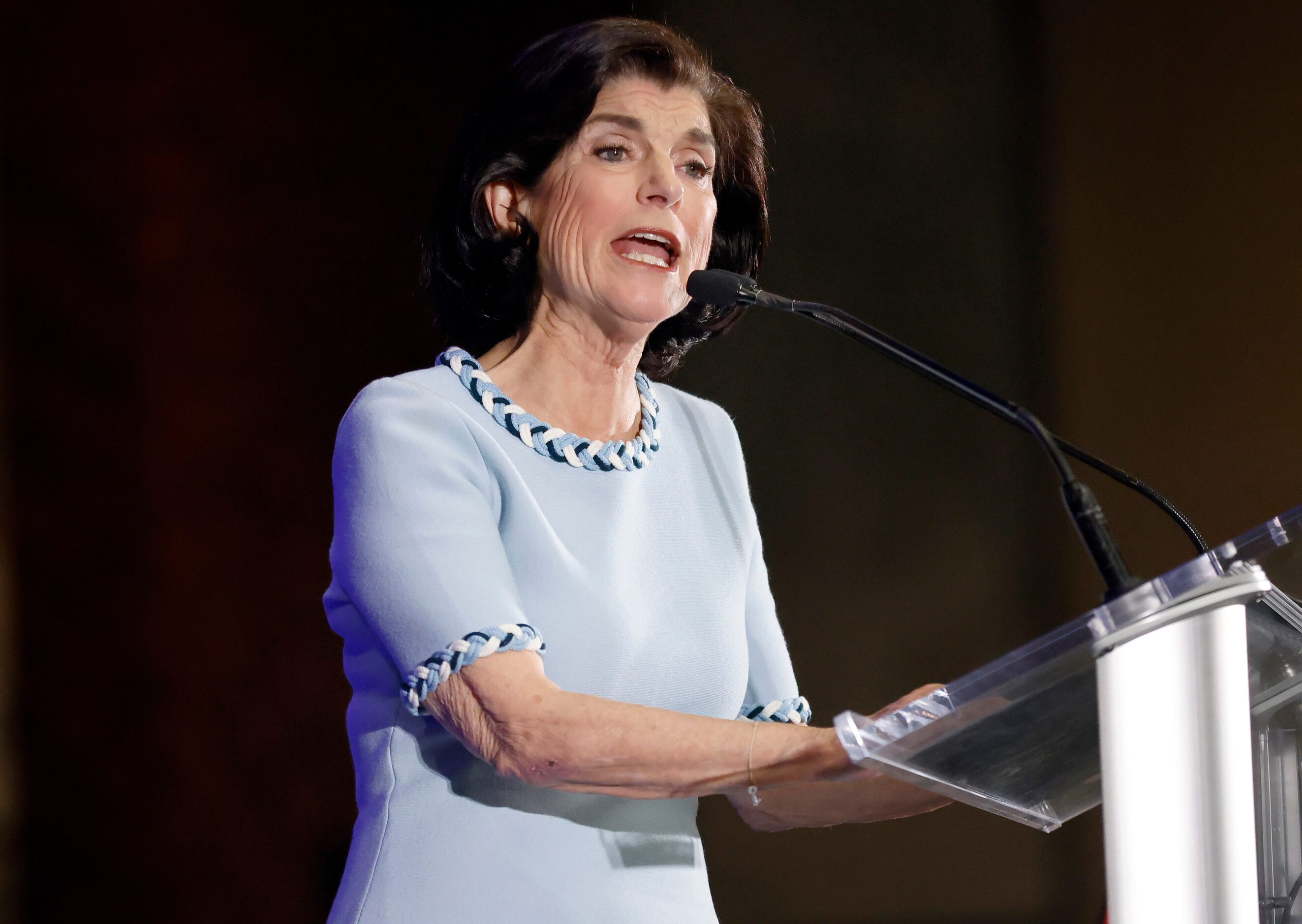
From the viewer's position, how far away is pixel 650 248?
1224mm

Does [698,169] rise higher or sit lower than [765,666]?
higher

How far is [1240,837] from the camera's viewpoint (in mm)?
729

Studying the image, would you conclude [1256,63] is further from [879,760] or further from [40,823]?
[40,823]

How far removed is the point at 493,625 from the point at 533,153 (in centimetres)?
53

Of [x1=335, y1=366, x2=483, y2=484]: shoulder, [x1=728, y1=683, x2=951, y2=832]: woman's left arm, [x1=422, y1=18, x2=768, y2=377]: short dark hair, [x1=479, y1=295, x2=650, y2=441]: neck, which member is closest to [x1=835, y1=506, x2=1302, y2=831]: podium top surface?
[x1=728, y1=683, x2=951, y2=832]: woman's left arm

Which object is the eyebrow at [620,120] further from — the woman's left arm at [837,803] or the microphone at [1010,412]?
the woman's left arm at [837,803]

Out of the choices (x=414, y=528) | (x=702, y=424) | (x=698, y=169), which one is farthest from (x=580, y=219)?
(x=414, y=528)

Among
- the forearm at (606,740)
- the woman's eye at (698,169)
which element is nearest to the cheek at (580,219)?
the woman's eye at (698,169)

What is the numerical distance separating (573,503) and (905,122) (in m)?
2.05

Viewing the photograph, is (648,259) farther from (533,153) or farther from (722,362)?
(722,362)

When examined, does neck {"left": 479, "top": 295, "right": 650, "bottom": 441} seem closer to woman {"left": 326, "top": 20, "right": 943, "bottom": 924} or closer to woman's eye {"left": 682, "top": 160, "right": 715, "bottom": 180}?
woman {"left": 326, "top": 20, "right": 943, "bottom": 924}

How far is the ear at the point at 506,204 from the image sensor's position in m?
1.29

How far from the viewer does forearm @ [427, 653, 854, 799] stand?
2.84ft

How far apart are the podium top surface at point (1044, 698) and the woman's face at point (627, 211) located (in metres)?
0.58
